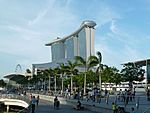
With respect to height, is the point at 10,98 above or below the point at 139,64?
below

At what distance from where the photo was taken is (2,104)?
6656 cm

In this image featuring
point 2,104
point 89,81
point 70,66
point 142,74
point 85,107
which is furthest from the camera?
point 89,81

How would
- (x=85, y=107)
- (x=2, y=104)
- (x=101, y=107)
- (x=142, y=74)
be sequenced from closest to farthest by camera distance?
(x=101, y=107)
(x=85, y=107)
(x=2, y=104)
(x=142, y=74)

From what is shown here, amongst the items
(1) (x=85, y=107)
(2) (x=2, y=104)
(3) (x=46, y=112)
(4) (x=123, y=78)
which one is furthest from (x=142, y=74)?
(3) (x=46, y=112)

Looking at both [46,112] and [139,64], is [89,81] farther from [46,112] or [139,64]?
[46,112]

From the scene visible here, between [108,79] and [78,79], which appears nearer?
[108,79]

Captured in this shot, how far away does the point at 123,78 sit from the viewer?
76312 mm

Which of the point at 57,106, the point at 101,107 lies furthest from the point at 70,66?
the point at 101,107

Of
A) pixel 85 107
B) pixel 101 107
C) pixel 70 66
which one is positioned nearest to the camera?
pixel 101 107

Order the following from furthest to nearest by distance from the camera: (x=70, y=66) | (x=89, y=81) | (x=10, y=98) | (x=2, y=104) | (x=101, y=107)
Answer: (x=89, y=81) < (x=70, y=66) < (x=2, y=104) < (x=10, y=98) < (x=101, y=107)

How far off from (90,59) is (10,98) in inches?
614

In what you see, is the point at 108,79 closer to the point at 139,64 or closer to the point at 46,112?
the point at 139,64

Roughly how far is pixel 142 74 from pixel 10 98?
98.1ft

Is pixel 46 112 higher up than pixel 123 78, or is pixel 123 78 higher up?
pixel 123 78
